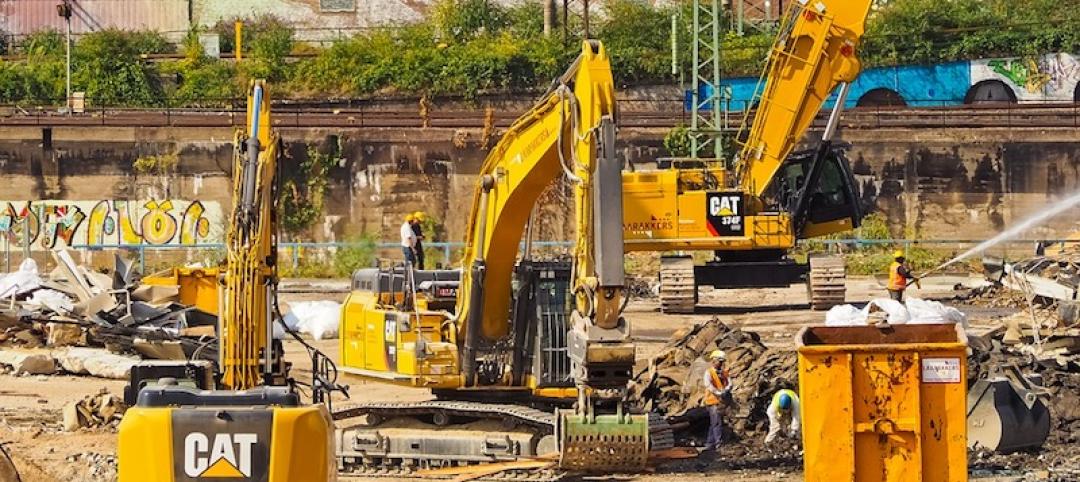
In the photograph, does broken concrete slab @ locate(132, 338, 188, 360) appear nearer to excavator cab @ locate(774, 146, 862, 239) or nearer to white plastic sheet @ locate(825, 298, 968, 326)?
white plastic sheet @ locate(825, 298, 968, 326)

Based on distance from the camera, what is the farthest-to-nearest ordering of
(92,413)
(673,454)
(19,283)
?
1. (19,283)
2. (92,413)
3. (673,454)

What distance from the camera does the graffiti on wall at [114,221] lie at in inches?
1807

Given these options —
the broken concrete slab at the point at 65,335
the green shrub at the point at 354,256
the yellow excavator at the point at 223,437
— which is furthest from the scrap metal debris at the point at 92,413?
the green shrub at the point at 354,256

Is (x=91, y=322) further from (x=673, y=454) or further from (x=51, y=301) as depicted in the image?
(x=673, y=454)

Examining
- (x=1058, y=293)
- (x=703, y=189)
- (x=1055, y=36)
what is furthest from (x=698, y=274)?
(x=1055, y=36)

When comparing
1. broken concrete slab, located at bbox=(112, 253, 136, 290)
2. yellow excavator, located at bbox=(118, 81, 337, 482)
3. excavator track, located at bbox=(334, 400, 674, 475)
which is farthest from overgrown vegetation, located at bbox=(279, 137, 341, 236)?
yellow excavator, located at bbox=(118, 81, 337, 482)

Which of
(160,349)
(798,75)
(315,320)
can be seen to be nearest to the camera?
(160,349)

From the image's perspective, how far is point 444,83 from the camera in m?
54.5

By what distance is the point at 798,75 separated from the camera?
3369 cm

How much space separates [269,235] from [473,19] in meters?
44.5

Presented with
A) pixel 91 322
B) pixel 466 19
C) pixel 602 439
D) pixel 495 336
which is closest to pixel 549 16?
pixel 466 19

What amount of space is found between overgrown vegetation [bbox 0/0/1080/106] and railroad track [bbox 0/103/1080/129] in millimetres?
5454

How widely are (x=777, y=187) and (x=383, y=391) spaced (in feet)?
37.0

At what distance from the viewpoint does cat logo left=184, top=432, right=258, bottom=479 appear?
13.0 metres
